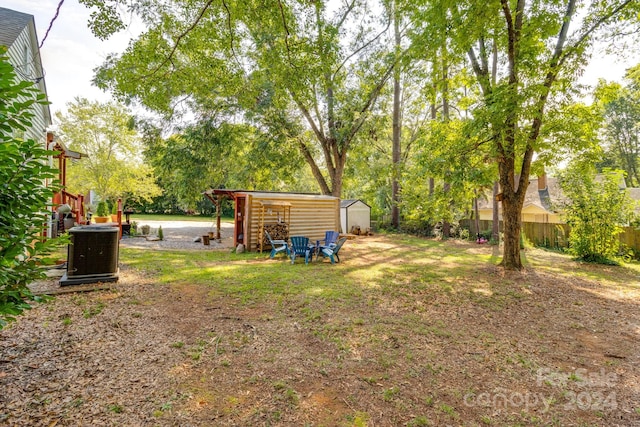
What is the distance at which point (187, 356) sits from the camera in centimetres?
313

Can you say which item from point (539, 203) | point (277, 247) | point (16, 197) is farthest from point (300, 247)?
point (539, 203)

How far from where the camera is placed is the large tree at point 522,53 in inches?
248

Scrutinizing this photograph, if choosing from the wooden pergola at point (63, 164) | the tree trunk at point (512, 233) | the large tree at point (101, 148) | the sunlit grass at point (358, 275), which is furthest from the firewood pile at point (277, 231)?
the large tree at point (101, 148)

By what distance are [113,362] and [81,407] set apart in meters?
0.70

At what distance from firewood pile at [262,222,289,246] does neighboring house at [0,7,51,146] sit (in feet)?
21.6

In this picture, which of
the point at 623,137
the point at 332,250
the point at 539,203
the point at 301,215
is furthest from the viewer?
the point at 623,137

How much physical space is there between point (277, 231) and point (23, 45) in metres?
8.33

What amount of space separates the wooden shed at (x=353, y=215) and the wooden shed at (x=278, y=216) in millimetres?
4912

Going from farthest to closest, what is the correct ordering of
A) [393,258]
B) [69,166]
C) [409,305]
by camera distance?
[69,166], [393,258], [409,305]

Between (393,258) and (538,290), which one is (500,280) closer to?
(538,290)

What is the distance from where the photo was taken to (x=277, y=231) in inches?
430

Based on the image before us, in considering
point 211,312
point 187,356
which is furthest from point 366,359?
point 211,312

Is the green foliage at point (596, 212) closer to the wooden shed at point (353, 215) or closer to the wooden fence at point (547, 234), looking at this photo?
the wooden fence at point (547, 234)

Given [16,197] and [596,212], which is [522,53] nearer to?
[596,212]
